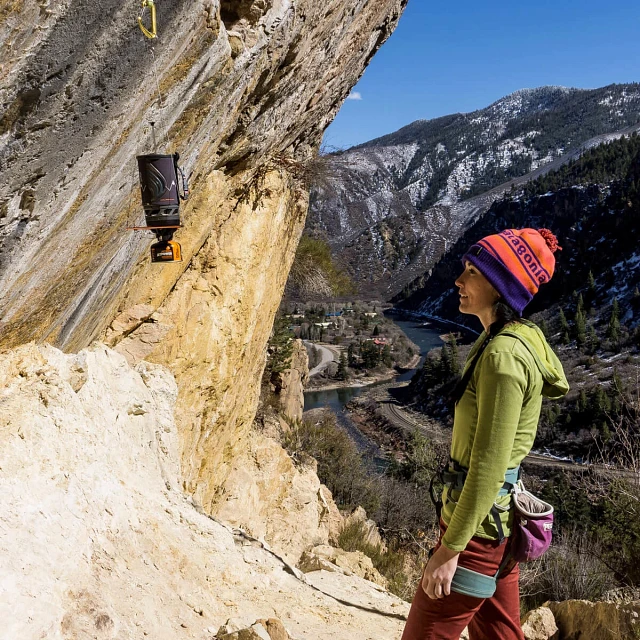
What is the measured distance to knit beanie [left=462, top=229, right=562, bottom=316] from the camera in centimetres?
180

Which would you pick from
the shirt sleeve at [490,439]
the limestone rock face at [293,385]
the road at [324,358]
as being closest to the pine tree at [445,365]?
the road at [324,358]

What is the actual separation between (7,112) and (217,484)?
4.63 metres

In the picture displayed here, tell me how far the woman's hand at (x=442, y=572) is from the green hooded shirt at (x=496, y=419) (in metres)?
0.04

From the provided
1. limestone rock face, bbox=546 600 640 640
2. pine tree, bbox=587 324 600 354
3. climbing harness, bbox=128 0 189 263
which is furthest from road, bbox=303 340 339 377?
climbing harness, bbox=128 0 189 263

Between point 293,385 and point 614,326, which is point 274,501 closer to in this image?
point 293,385

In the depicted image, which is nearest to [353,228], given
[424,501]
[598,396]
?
[598,396]

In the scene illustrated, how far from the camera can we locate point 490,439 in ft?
5.32

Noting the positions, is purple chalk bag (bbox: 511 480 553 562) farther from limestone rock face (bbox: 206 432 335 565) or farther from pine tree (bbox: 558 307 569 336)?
pine tree (bbox: 558 307 569 336)

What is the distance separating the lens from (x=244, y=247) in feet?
18.3

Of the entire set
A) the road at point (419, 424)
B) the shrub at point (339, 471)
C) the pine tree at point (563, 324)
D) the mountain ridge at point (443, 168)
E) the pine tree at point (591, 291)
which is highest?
the mountain ridge at point (443, 168)

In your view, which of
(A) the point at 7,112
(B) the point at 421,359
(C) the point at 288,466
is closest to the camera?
(A) the point at 7,112

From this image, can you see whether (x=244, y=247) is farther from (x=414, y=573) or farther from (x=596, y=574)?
(x=414, y=573)

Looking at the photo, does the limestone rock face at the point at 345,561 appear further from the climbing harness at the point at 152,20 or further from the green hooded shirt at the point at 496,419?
the climbing harness at the point at 152,20

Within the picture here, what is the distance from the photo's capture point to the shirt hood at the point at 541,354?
169 centimetres
